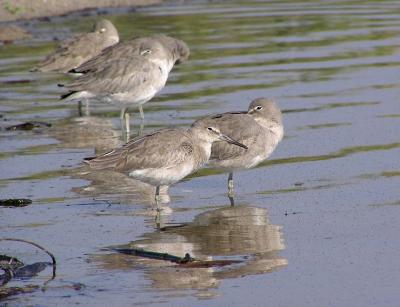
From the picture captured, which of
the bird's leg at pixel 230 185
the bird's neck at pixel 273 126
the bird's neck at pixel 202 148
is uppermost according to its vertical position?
the bird's neck at pixel 273 126

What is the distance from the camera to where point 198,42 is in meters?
23.6

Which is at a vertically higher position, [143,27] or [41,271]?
[143,27]

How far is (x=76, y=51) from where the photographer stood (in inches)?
750

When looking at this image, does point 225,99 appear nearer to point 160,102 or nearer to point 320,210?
point 160,102

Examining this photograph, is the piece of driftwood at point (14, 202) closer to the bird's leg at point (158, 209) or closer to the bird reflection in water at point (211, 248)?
the bird's leg at point (158, 209)

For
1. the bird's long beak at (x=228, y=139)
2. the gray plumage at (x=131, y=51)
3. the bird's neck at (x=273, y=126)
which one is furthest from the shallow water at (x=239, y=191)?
the gray plumage at (x=131, y=51)

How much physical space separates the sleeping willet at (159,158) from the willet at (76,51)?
7.70 meters

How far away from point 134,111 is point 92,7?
11.7 meters

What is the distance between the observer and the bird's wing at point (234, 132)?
39.8ft

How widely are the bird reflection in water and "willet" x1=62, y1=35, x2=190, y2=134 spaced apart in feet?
15.7

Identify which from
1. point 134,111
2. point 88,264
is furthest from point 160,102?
point 88,264

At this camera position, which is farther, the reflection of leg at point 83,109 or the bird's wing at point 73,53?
the bird's wing at point 73,53

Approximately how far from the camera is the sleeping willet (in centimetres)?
1121

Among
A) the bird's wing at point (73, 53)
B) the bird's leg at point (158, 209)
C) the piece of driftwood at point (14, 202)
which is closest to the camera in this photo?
the bird's leg at point (158, 209)
